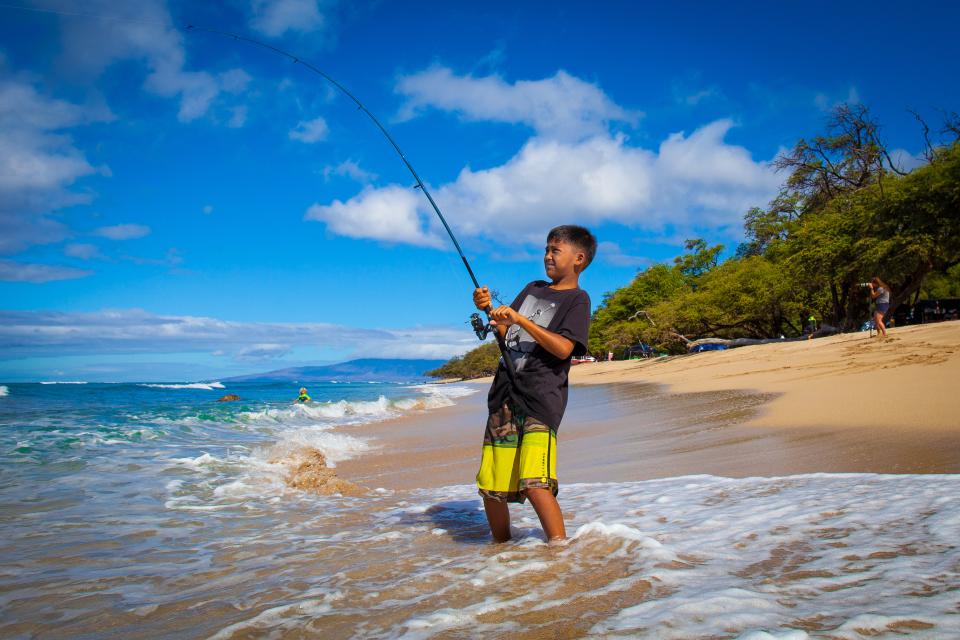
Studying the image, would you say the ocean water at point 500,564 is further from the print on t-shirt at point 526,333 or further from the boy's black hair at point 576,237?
the boy's black hair at point 576,237

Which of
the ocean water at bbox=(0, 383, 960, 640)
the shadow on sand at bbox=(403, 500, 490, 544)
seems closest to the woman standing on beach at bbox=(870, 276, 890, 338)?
the ocean water at bbox=(0, 383, 960, 640)

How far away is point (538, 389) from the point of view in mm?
2699

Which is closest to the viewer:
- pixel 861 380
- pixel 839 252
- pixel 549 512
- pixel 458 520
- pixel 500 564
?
pixel 500 564

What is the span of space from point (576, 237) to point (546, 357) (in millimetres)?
679

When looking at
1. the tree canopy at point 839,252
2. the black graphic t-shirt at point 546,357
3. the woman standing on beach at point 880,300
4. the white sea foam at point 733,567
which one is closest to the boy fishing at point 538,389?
the black graphic t-shirt at point 546,357

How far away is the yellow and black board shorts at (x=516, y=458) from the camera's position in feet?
8.59

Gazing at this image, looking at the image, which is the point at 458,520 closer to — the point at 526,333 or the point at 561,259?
the point at 526,333

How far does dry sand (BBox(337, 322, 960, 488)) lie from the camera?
171 inches

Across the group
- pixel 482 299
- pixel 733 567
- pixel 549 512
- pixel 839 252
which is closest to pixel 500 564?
pixel 549 512

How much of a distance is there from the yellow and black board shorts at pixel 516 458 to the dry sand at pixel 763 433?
6.87ft

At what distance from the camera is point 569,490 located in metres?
4.26

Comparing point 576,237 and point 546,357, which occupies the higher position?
point 576,237

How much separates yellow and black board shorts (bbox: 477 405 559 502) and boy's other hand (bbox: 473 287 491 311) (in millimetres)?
→ 519

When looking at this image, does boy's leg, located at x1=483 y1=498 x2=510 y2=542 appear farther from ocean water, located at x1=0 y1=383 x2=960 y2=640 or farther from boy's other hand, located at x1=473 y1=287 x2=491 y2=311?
boy's other hand, located at x1=473 y1=287 x2=491 y2=311
